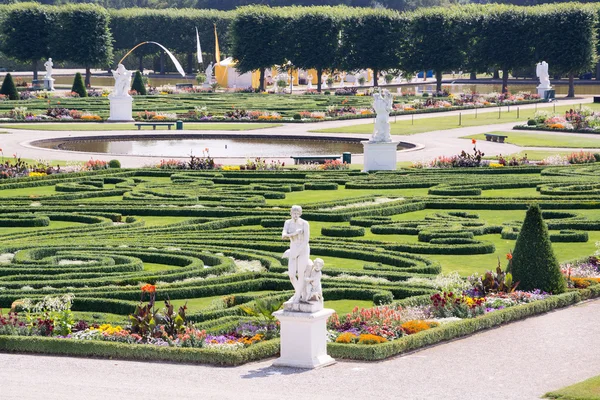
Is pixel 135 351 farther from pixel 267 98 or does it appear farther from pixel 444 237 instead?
pixel 267 98

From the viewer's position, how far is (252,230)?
26156mm

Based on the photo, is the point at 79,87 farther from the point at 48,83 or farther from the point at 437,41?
the point at 437,41

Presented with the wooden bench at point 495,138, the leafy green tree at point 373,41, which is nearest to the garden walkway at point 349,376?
the wooden bench at point 495,138

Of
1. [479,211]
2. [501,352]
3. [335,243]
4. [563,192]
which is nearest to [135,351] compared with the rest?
[501,352]

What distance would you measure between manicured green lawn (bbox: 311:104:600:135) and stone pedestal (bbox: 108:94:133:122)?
10148mm

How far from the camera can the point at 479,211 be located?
30.1 m

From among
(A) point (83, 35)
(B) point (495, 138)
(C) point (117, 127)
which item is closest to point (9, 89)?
(C) point (117, 127)

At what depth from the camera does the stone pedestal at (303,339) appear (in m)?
15.5

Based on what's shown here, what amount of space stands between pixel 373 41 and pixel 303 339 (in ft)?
231

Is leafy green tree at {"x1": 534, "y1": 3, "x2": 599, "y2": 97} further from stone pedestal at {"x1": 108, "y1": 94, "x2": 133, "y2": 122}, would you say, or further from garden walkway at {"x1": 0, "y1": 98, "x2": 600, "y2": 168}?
stone pedestal at {"x1": 108, "y1": 94, "x2": 133, "y2": 122}

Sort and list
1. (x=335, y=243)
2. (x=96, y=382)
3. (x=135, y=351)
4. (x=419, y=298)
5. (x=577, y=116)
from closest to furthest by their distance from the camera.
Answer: (x=96, y=382) < (x=135, y=351) < (x=419, y=298) < (x=335, y=243) < (x=577, y=116)

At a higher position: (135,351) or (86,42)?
(86,42)

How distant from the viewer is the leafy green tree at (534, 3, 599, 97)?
79875 mm

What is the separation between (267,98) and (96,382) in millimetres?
58552
